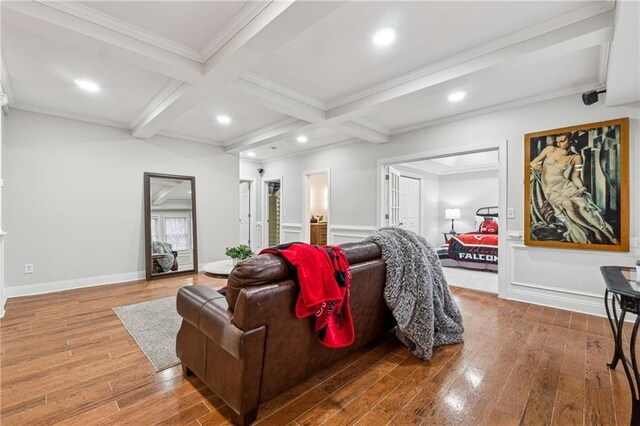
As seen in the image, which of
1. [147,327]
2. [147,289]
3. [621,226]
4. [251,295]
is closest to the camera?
[251,295]

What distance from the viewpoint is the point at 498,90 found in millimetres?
3303

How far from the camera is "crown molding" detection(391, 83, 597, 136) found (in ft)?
10.5

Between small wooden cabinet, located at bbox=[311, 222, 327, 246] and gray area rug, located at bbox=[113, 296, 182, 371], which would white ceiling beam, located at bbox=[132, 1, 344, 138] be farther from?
small wooden cabinet, located at bbox=[311, 222, 327, 246]

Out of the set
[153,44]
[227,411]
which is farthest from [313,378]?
[153,44]

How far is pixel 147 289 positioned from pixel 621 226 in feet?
19.1

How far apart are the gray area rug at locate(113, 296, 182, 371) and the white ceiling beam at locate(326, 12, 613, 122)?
3.14 m

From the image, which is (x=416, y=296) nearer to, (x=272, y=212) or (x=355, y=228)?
(x=355, y=228)

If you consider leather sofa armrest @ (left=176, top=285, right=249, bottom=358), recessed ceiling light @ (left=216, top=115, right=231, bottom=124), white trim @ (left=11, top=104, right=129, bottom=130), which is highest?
recessed ceiling light @ (left=216, top=115, right=231, bottom=124)

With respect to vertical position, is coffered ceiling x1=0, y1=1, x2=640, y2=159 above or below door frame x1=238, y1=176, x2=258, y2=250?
above

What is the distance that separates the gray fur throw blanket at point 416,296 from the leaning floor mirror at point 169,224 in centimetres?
396

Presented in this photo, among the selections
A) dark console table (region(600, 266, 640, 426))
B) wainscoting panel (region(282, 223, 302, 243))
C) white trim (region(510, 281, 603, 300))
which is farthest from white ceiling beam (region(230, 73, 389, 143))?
dark console table (region(600, 266, 640, 426))

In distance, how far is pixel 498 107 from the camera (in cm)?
370

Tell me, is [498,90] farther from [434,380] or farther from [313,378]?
[313,378]

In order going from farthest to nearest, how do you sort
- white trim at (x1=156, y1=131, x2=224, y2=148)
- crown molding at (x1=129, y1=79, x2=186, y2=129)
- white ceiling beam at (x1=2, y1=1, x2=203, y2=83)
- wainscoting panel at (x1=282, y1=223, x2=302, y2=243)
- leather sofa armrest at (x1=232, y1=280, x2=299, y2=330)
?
wainscoting panel at (x1=282, y1=223, x2=302, y2=243), white trim at (x1=156, y1=131, x2=224, y2=148), crown molding at (x1=129, y1=79, x2=186, y2=129), white ceiling beam at (x1=2, y1=1, x2=203, y2=83), leather sofa armrest at (x1=232, y1=280, x2=299, y2=330)
